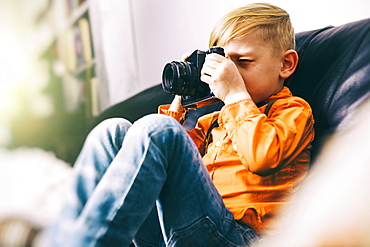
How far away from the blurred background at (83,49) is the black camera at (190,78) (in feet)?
1.06

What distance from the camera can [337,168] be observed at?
0.62m

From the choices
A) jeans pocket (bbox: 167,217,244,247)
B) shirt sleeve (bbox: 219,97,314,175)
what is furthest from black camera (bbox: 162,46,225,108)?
jeans pocket (bbox: 167,217,244,247)

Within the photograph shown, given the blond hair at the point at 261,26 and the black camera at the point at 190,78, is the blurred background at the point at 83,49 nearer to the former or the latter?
the blond hair at the point at 261,26

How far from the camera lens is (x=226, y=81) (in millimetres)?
678

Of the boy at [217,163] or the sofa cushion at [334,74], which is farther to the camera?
the sofa cushion at [334,74]

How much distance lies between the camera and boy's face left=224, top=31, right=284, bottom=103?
0.72 m

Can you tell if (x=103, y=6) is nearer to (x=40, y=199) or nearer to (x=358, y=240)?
(x=40, y=199)

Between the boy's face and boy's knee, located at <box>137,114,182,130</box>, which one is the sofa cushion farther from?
boy's knee, located at <box>137,114,182,130</box>

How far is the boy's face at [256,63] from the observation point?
72cm

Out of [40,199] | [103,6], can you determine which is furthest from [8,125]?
[103,6]

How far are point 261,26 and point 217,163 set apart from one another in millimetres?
268

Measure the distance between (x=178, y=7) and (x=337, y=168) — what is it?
A: 831 mm

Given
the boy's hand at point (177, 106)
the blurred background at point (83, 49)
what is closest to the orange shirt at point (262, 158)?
the boy's hand at point (177, 106)

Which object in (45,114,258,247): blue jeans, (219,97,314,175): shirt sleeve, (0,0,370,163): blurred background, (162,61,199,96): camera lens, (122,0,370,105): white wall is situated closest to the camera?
(45,114,258,247): blue jeans
